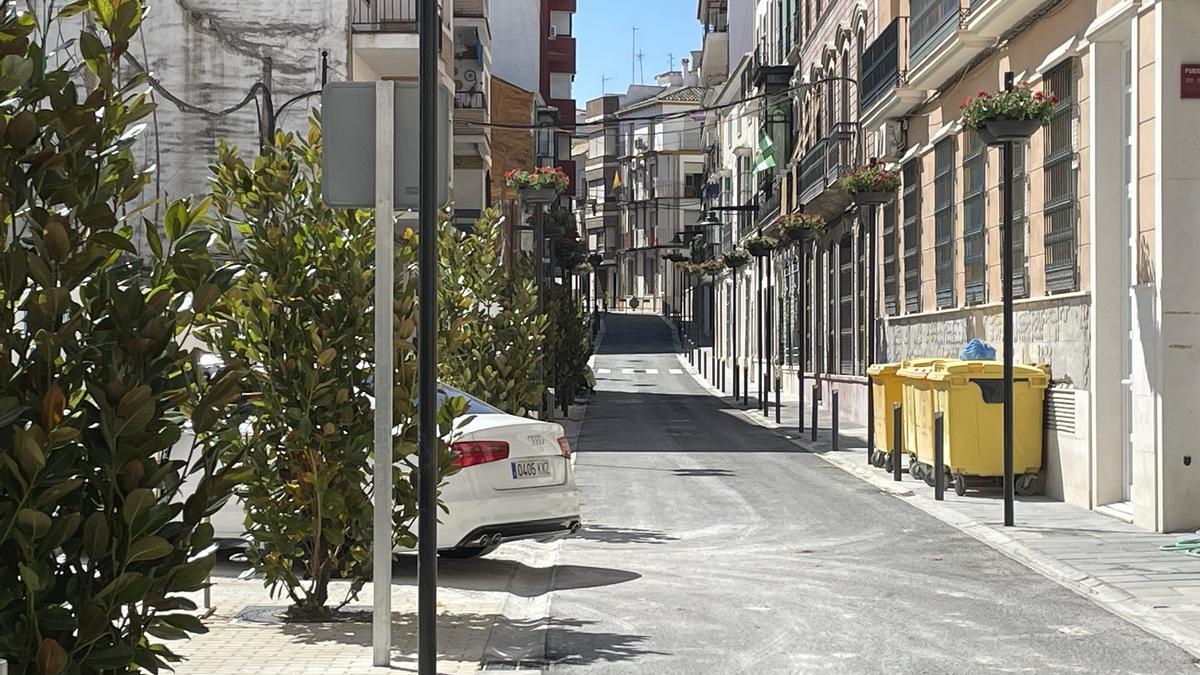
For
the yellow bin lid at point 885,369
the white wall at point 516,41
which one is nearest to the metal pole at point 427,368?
the yellow bin lid at point 885,369

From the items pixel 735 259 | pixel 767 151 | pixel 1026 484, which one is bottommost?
pixel 1026 484

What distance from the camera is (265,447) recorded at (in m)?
8.88

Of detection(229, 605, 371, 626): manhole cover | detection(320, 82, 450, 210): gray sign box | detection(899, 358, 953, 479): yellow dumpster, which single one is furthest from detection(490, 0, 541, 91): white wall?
detection(320, 82, 450, 210): gray sign box

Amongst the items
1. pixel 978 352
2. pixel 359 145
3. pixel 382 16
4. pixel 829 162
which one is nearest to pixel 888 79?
pixel 829 162

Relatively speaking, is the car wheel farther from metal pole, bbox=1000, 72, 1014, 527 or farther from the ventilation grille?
the ventilation grille

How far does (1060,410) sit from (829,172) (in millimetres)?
19628

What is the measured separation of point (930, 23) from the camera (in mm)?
24203

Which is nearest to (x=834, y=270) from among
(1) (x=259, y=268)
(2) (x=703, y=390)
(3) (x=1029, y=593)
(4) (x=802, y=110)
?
(4) (x=802, y=110)

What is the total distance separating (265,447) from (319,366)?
54 cm

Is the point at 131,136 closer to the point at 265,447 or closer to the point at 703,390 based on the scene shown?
the point at 265,447

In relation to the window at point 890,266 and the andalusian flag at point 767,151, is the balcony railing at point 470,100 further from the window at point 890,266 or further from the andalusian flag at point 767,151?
the window at point 890,266

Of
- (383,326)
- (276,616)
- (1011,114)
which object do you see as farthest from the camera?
(1011,114)

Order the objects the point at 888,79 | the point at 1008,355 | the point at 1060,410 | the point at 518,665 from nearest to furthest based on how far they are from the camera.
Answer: the point at 518,665 → the point at 1008,355 → the point at 1060,410 → the point at 888,79

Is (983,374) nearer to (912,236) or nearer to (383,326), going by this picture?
(912,236)
